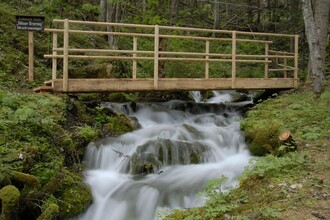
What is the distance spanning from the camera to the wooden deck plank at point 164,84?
887 cm

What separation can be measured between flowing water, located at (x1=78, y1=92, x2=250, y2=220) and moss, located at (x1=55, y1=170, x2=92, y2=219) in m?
0.20

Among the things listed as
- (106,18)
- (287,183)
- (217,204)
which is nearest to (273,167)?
(287,183)

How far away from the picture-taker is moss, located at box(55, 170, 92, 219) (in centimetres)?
548

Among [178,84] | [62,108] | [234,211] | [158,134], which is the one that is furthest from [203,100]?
[234,211]

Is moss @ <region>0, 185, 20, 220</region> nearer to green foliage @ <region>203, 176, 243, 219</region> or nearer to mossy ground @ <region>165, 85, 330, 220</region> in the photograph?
mossy ground @ <region>165, 85, 330, 220</region>

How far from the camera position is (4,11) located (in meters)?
12.0

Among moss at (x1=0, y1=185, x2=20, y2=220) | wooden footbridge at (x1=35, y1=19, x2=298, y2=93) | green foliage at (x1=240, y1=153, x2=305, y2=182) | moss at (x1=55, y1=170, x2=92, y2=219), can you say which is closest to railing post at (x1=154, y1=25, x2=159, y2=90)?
wooden footbridge at (x1=35, y1=19, x2=298, y2=93)

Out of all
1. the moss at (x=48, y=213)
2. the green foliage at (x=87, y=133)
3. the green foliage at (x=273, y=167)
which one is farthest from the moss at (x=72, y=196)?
the green foliage at (x=273, y=167)

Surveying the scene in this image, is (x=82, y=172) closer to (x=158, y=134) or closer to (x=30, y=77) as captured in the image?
(x=158, y=134)

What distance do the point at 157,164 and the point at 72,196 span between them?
2.22 m

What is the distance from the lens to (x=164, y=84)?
984 centimetres

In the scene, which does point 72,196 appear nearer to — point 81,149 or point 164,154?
point 81,149

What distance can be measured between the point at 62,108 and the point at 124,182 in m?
2.38

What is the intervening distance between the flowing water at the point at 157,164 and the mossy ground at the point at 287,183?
878 mm
